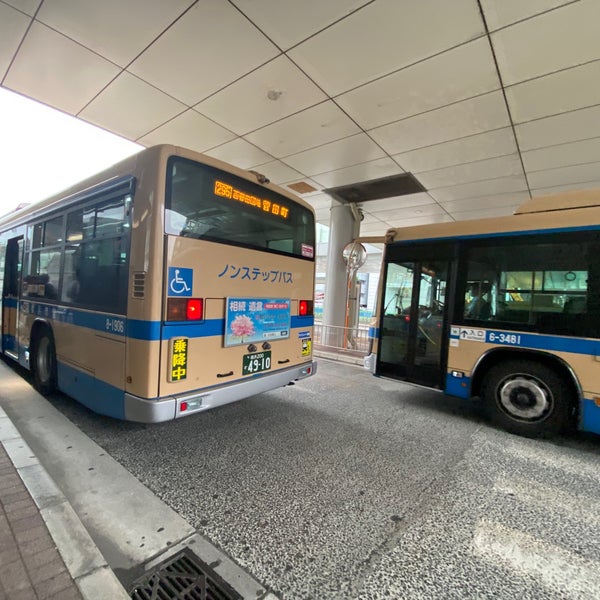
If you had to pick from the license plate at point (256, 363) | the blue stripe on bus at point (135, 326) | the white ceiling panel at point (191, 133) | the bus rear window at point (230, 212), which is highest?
the white ceiling panel at point (191, 133)

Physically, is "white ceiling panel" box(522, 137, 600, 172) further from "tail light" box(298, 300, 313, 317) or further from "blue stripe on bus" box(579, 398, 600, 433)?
"tail light" box(298, 300, 313, 317)

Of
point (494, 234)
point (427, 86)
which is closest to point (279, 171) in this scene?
point (427, 86)

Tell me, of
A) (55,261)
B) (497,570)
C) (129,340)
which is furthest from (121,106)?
(497,570)

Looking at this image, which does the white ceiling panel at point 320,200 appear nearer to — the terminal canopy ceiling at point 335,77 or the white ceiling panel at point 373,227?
the white ceiling panel at point 373,227

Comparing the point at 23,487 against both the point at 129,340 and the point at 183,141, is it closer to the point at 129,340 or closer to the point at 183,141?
the point at 129,340

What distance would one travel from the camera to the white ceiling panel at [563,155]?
5352 mm

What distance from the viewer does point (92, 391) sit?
3.26m

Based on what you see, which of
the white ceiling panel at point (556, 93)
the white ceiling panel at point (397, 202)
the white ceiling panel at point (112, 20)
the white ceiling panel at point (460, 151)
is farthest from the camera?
the white ceiling panel at point (397, 202)

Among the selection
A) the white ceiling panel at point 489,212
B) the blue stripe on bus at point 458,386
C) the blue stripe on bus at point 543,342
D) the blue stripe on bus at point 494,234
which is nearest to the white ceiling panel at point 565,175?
the white ceiling panel at point 489,212

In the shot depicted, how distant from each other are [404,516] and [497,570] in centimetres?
59

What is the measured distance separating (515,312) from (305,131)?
4.30 m

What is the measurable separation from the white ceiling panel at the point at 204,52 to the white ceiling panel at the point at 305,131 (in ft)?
3.99

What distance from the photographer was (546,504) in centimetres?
254

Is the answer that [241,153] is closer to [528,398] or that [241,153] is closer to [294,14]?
[294,14]
